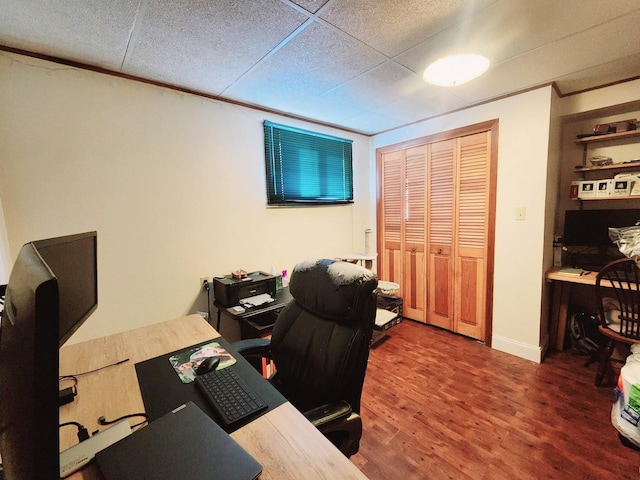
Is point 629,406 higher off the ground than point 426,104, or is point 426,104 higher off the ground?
point 426,104

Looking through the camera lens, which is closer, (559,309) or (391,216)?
(559,309)

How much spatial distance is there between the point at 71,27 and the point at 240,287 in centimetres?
166

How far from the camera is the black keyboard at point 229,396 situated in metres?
0.84

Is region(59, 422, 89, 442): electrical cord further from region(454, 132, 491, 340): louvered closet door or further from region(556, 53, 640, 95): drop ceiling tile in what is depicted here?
region(556, 53, 640, 95): drop ceiling tile

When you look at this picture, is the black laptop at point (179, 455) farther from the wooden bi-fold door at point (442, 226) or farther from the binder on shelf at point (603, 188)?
the binder on shelf at point (603, 188)

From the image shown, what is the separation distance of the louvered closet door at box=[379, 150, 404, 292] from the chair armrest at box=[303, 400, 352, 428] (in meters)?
2.53

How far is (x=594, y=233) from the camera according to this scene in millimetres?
2354

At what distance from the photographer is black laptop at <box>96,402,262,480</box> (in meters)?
0.62

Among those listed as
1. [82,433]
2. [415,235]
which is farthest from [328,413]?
[415,235]

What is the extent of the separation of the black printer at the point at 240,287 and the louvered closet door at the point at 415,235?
67.6 inches

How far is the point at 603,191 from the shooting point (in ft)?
7.47

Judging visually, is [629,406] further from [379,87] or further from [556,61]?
[379,87]

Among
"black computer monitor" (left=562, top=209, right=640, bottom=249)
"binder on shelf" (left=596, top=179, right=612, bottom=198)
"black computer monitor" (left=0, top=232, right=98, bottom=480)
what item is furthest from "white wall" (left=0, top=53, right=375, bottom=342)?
"binder on shelf" (left=596, top=179, right=612, bottom=198)

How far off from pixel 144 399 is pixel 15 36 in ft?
6.12
